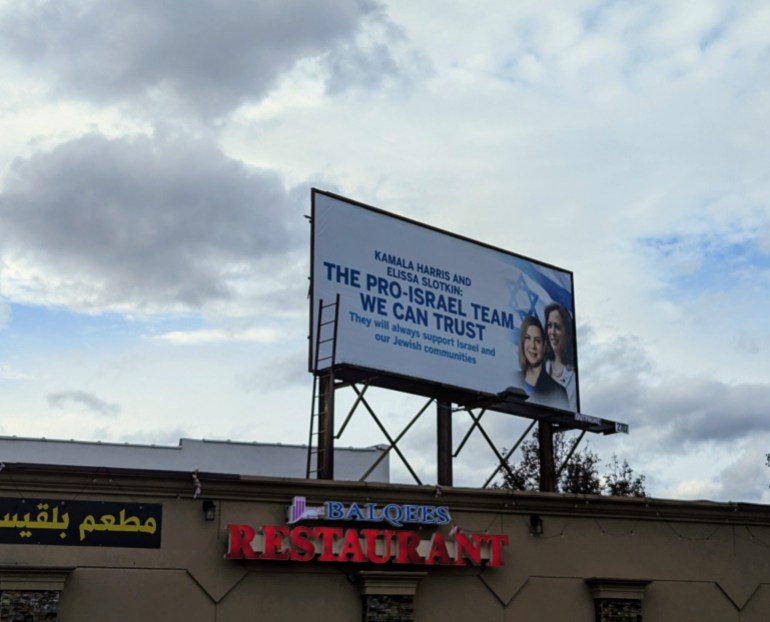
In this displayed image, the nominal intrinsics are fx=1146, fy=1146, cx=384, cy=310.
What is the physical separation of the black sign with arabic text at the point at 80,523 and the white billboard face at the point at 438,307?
540 centimetres

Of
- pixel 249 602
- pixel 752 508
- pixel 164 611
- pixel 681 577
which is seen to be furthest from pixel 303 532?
pixel 752 508

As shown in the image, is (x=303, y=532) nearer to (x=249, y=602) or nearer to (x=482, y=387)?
(x=249, y=602)

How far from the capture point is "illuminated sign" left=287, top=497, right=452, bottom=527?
2194cm

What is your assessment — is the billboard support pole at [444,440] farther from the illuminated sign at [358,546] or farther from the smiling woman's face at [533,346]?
the illuminated sign at [358,546]

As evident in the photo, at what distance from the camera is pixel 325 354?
24859 millimetres

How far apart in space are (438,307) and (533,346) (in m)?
3.47

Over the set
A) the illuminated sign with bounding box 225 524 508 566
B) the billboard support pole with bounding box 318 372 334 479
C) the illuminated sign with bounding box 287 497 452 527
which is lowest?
the illuminated sign with bounding box 225 524 508 566

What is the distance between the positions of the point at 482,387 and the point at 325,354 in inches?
188

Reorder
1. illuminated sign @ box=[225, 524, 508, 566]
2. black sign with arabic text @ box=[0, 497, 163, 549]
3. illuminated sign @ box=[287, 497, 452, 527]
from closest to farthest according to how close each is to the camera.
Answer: black sign with arabic text @ box=[0, 497, 163, 549] < illuminated sign @ box=[225, 524, 508, 566] < illuminated sign @ box=[287, 497, 452, 527]

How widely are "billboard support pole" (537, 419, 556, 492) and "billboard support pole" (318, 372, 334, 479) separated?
6.37m

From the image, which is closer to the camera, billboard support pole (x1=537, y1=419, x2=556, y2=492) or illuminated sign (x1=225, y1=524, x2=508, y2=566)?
illuminated sign (x1=225, y1=524, x2=508, y2=566)

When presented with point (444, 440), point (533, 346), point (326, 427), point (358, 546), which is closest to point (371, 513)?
point (358, 546)

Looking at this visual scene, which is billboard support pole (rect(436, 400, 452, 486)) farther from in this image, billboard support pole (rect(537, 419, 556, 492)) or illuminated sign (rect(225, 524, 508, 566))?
illuminated sign (rect(225, 524, 508, 566))

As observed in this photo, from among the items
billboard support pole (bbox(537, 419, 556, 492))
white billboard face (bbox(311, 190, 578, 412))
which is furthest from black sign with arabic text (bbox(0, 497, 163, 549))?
billboard support pole (bbox(537, 419, 556, 492))
